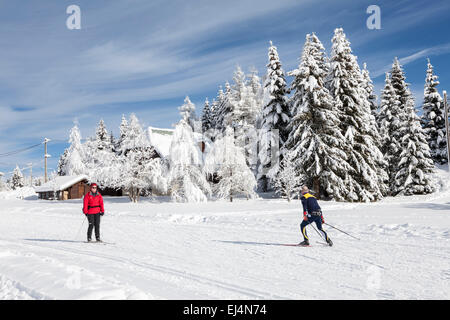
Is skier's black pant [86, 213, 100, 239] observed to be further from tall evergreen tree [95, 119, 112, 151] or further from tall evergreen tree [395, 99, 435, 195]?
tall evergreen tree [95, 119, 112, 151]

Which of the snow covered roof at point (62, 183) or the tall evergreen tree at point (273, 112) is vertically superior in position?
the tall evergreen tree at point (273, 112)

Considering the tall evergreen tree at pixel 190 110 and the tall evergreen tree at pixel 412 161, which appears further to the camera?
the tall evergreen tree at pixel 190 110

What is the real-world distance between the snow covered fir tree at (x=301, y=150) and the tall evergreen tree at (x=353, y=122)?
0.28 ft

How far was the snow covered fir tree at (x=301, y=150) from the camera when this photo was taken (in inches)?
1060

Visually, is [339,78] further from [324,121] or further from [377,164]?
[377,164]

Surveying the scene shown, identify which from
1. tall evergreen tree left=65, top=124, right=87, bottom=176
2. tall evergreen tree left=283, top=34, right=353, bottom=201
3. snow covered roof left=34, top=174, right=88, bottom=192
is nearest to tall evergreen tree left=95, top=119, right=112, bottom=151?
tall evergreen tree left=65, top=124, right=87, bottom=176

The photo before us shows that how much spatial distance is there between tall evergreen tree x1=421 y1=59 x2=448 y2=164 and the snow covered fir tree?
7.27 m

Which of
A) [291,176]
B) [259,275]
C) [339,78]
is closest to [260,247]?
[259,275]

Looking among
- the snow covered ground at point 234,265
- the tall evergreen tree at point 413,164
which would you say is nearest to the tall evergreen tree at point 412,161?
the tall evergreen tree at point 413,164

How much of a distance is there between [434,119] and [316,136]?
25763 mm

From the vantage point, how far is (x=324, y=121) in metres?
27.0

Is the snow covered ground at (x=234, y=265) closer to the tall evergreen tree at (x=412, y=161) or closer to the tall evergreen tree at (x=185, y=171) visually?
the tall evergreen tree at (x=185, y=171)

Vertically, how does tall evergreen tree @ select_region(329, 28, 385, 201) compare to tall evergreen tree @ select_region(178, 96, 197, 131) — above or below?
below

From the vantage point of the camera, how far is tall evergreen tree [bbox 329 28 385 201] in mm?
27594
